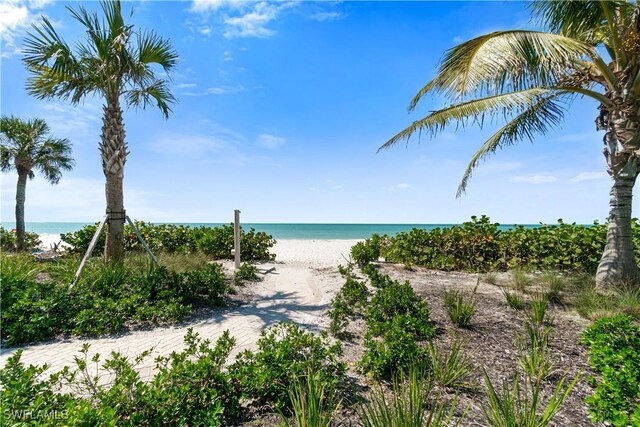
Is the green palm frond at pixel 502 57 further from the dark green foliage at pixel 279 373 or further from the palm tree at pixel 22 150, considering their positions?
the palm tree at pixel 22 150

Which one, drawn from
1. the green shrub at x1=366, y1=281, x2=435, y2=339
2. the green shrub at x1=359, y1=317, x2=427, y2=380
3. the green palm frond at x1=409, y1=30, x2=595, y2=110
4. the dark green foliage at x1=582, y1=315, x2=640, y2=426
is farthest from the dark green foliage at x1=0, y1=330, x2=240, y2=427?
the green palm frond at x1=409, y1=30, x2=595, y2=110

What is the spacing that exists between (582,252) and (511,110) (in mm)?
5357

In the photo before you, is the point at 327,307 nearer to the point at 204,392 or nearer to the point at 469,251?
the point at 204,392

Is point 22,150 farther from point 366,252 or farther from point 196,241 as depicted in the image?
point 366,252

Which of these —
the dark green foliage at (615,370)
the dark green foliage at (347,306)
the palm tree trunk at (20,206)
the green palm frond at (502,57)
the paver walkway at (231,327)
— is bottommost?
the paver walkway at (231,327)

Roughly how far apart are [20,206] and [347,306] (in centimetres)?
1645

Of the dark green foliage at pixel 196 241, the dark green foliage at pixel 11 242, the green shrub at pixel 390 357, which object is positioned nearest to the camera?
the green shrub at pixel 390 357

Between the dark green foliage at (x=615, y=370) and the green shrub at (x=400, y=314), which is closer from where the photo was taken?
the dark green foliage at (x=615, y=370)

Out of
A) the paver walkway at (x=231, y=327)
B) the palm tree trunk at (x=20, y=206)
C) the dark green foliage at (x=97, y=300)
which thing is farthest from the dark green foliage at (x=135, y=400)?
the palm tree trunk at (x=20, y=206)

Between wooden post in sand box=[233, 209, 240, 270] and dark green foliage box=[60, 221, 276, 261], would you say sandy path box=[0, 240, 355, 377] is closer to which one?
wooden post in sand box=[233, 209, 240, 270]

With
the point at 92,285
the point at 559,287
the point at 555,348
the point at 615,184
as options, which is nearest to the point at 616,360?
the point at 555,348

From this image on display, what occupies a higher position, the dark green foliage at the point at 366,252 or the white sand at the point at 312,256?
the dark green foliage at the point at 366,252

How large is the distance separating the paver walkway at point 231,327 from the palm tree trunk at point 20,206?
1246 centimetres

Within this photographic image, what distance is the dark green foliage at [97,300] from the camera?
404 cm
